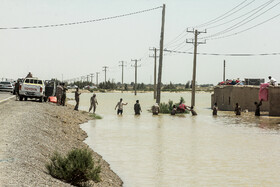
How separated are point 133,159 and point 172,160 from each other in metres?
1.55

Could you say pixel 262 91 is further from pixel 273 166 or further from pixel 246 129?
pixel 273 166

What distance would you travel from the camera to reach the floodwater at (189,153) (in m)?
14.3

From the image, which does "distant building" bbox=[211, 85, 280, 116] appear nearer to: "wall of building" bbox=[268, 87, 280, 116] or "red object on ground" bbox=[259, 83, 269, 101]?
"red object on ground" bbox=[259, 83, 269, 101]

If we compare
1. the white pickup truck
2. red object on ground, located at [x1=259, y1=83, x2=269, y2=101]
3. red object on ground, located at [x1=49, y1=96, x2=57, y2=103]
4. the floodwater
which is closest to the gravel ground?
the floodwater

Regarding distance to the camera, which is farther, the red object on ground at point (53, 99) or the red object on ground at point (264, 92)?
the red object on ground at point (264, 92)

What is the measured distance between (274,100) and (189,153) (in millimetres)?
22242

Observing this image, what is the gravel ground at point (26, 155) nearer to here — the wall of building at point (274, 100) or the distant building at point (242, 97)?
the wall of building at point (274, 100)

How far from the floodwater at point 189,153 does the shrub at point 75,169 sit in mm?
2760

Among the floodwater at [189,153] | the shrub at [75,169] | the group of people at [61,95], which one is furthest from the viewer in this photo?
the group of people at [61,95]

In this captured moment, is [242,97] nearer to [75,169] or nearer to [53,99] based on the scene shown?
[53,99]

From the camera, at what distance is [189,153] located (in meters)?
19.5

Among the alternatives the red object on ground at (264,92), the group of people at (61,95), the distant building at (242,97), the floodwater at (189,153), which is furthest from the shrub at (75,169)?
the distant building at (242,97)

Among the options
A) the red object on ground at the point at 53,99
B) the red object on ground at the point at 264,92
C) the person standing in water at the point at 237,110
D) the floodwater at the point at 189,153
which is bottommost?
the floodwater at the point at 189,153

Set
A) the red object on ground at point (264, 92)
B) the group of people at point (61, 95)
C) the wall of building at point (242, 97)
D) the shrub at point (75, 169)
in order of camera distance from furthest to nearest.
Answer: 1. the wall of building at point (242, 97)
2. the red object on ground at point (264, 92)
3. the group of people at point (61, 95)
4. the shrub at point (75, 169)
